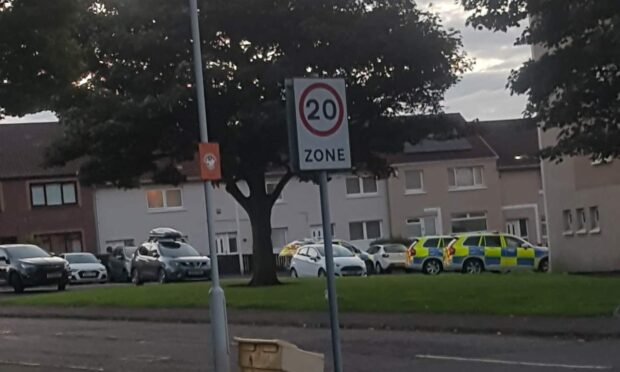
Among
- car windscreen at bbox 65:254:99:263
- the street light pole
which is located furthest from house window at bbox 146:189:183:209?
the street light pole

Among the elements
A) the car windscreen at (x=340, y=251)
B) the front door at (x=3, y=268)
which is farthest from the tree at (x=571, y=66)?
the front door at (x=3, y=268)

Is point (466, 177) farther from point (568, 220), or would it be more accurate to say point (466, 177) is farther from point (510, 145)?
point (568, 220)

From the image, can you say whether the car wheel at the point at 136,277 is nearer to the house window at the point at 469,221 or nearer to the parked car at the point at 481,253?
the parked car at the point at 481,253

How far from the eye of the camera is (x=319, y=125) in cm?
925

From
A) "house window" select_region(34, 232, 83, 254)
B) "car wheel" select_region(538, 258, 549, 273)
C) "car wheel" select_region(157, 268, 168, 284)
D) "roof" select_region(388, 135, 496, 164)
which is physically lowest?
"car wheel" select_region(538, 258, 549, 273)

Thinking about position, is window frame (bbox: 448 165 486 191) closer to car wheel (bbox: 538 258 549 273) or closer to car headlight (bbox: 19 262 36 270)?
car wheel (bbox: 538 258 549 273)

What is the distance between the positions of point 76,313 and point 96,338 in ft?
22.0

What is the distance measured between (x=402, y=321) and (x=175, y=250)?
79.8 ft

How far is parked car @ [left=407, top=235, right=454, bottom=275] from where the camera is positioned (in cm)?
4497

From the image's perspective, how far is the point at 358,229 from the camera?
69312 mm

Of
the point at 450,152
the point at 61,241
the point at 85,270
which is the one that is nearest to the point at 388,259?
the point at 85,270

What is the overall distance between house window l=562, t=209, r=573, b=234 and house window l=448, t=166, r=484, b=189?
24704mm

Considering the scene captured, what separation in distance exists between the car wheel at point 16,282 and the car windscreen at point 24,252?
663mm

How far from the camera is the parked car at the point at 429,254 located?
45.0m
